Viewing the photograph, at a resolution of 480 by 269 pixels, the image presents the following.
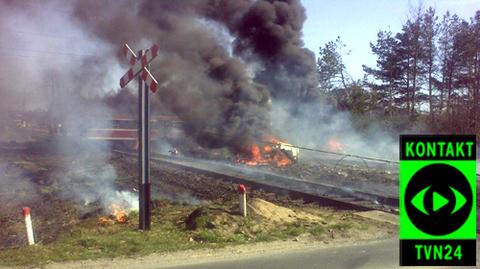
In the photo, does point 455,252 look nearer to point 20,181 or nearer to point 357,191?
point 357,191

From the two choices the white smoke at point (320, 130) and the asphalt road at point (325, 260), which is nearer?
the asphalt road at point (325, 260)

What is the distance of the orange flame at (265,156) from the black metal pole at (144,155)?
38.4 feet

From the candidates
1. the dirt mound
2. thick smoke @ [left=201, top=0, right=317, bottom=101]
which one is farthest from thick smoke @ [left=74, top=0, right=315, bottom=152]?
the dirt mound

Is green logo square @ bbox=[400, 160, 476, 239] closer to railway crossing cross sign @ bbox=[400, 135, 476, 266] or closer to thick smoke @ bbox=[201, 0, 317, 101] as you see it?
railway crossing cross sign @ bbox=[400, 135, 476, 266]

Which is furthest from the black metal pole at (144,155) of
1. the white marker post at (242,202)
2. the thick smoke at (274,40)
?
the thick smoke at (274,40)

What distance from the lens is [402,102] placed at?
34594mm

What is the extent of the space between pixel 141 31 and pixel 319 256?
697 inches

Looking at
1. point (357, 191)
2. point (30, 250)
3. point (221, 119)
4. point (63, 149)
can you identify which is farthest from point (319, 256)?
point (63, 149)

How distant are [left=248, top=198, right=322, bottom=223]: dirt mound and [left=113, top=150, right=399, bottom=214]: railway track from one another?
1.77 m

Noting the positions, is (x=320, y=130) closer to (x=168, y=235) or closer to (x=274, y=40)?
(x=274, y=40)

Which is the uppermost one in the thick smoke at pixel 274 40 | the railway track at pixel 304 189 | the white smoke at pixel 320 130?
the thick smoke at pixel 274 40

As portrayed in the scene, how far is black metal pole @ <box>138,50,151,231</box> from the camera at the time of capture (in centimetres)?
758

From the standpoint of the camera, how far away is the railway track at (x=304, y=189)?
10648mm

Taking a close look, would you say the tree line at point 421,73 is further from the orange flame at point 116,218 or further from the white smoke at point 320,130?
the orange flame at point 116,218
